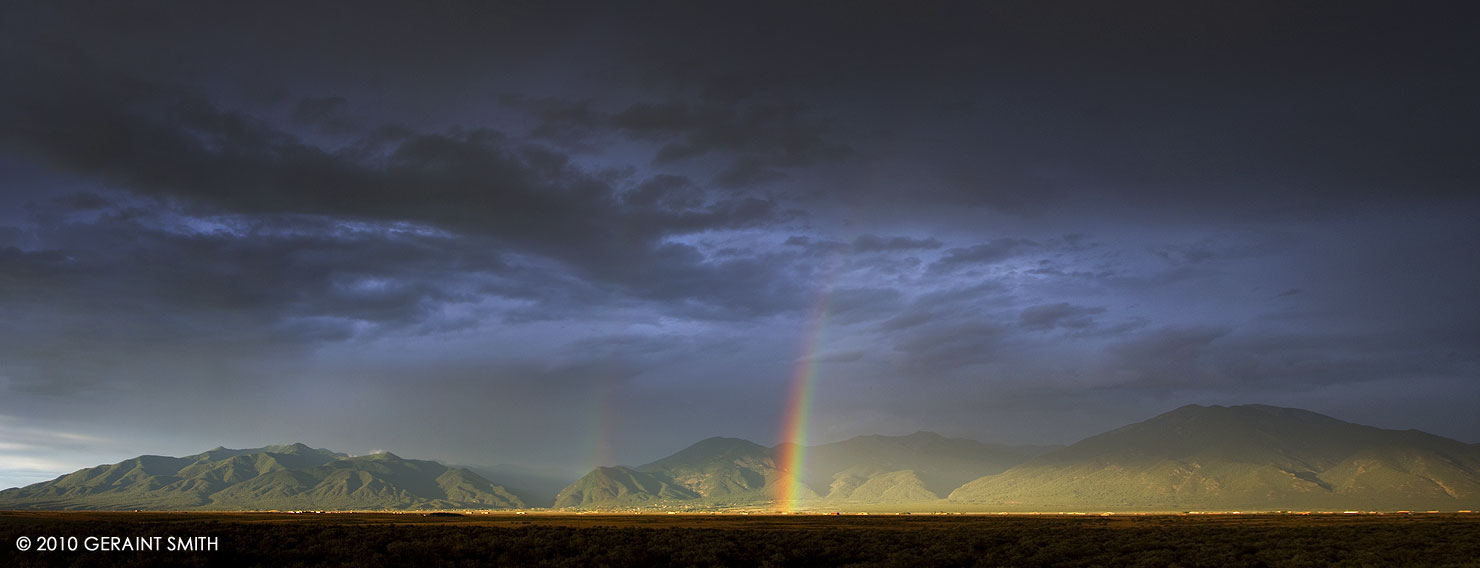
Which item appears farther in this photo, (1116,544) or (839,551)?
(1116,544)

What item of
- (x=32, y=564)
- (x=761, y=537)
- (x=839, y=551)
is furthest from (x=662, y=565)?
(x=32, y=564)

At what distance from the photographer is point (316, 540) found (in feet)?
171

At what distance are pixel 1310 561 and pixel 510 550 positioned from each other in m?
48.9

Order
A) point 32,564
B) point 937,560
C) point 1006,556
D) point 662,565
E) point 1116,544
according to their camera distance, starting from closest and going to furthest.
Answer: point 32,564 → point 662,565 → point 937,560 → point 1006,556 → point 1116,544

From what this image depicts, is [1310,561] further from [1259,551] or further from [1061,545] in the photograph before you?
[1061,545]

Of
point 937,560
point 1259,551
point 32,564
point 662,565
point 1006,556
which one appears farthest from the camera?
point 1259,551

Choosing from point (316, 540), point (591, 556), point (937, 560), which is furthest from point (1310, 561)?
point (316, 540)

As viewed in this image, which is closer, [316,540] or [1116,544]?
[316,540]

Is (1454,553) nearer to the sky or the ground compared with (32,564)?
nearer to the ground

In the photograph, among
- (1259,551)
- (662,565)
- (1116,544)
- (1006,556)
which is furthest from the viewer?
(1116,544)

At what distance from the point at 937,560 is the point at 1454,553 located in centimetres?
3499

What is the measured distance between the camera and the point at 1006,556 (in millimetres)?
52844

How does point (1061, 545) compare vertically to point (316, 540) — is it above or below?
below

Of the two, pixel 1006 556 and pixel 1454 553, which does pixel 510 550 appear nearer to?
pixel 1006 556
